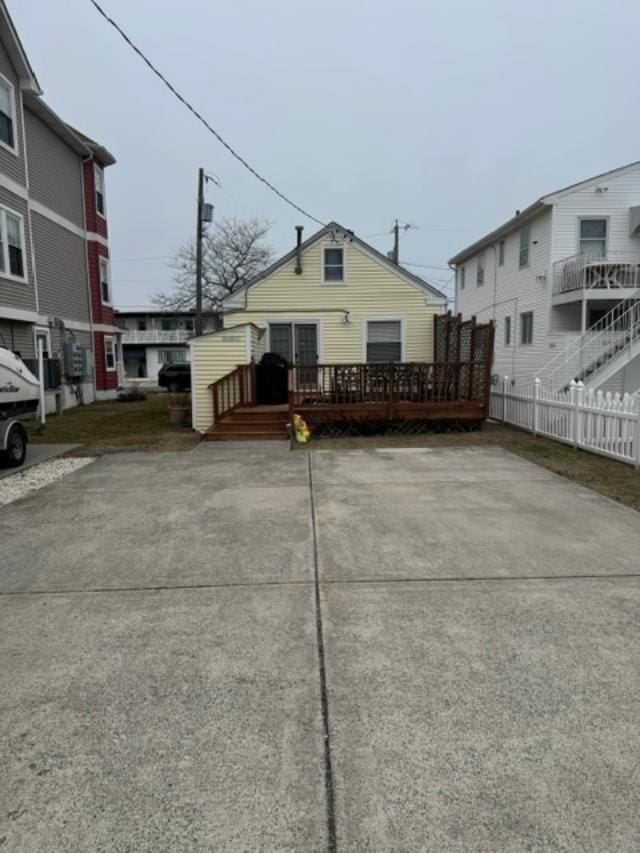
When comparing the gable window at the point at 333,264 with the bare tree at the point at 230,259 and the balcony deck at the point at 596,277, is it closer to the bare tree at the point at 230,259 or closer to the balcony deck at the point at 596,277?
the balcony deck at the point at 596,277

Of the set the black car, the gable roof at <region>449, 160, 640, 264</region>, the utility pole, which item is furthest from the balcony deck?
the black car

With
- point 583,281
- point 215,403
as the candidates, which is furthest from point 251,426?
point 583,281

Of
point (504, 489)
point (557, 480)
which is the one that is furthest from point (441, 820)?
point (557, 480)

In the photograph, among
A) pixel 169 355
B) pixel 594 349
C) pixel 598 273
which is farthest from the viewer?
pixel 169 355

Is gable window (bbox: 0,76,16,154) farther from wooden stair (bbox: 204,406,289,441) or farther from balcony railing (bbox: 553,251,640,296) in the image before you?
balcony railing (bbox: 553,251,640,296)

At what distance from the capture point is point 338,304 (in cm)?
1452

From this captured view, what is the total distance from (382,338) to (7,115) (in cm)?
1091

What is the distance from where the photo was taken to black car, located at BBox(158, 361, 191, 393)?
1122 inches

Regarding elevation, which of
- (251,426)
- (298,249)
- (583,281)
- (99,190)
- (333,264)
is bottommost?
(251,426)

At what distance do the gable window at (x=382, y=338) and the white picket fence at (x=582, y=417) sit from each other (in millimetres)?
3364

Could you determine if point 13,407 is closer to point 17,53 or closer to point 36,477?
point 36,477

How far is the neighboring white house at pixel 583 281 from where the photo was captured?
15.2 metres

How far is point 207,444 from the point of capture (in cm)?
1020

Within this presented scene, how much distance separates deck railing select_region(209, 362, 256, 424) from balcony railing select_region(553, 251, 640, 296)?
31.6 feet
